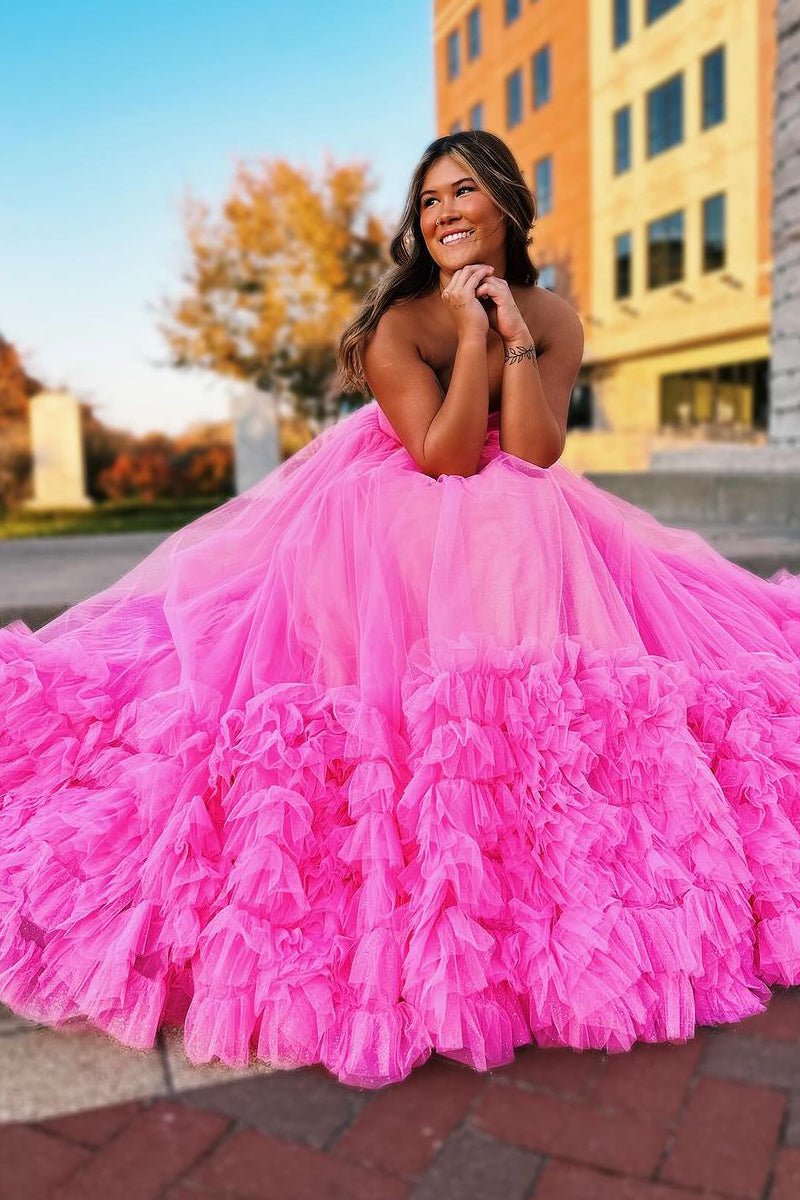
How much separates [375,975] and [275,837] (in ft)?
0.89

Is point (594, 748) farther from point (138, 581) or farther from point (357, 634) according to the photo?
point (138, 581)

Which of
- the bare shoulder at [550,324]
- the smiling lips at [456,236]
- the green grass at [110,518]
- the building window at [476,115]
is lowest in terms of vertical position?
the green grass at [110,518]

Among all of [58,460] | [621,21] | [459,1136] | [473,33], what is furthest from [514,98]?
[459,1136]

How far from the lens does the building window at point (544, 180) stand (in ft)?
86.1

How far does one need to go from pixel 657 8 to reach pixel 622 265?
18.2 feet

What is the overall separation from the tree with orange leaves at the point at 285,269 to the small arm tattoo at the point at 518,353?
19.1 m

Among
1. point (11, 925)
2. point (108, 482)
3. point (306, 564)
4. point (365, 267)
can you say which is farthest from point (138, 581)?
point (365, 267)

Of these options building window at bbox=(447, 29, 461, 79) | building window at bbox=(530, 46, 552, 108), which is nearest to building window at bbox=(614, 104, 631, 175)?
building window at bbox=(530, 46, 552, 108)

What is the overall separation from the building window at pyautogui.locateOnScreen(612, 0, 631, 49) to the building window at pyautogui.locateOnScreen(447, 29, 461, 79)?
787 centimetres

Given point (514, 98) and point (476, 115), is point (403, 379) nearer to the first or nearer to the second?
point (514, 98)

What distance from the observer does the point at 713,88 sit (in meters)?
20.6

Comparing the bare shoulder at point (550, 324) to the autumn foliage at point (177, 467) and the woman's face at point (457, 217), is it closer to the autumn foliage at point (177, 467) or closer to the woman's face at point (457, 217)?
the woman's face at point (457, 217)

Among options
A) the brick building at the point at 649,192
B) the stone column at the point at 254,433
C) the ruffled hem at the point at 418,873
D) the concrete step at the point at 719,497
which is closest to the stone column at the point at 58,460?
the stone column at the point at 254,433

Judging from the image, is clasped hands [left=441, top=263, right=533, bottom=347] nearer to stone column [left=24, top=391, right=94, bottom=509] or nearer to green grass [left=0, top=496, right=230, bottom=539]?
green grass [left=0, top=496, right=230, bottom=539]
